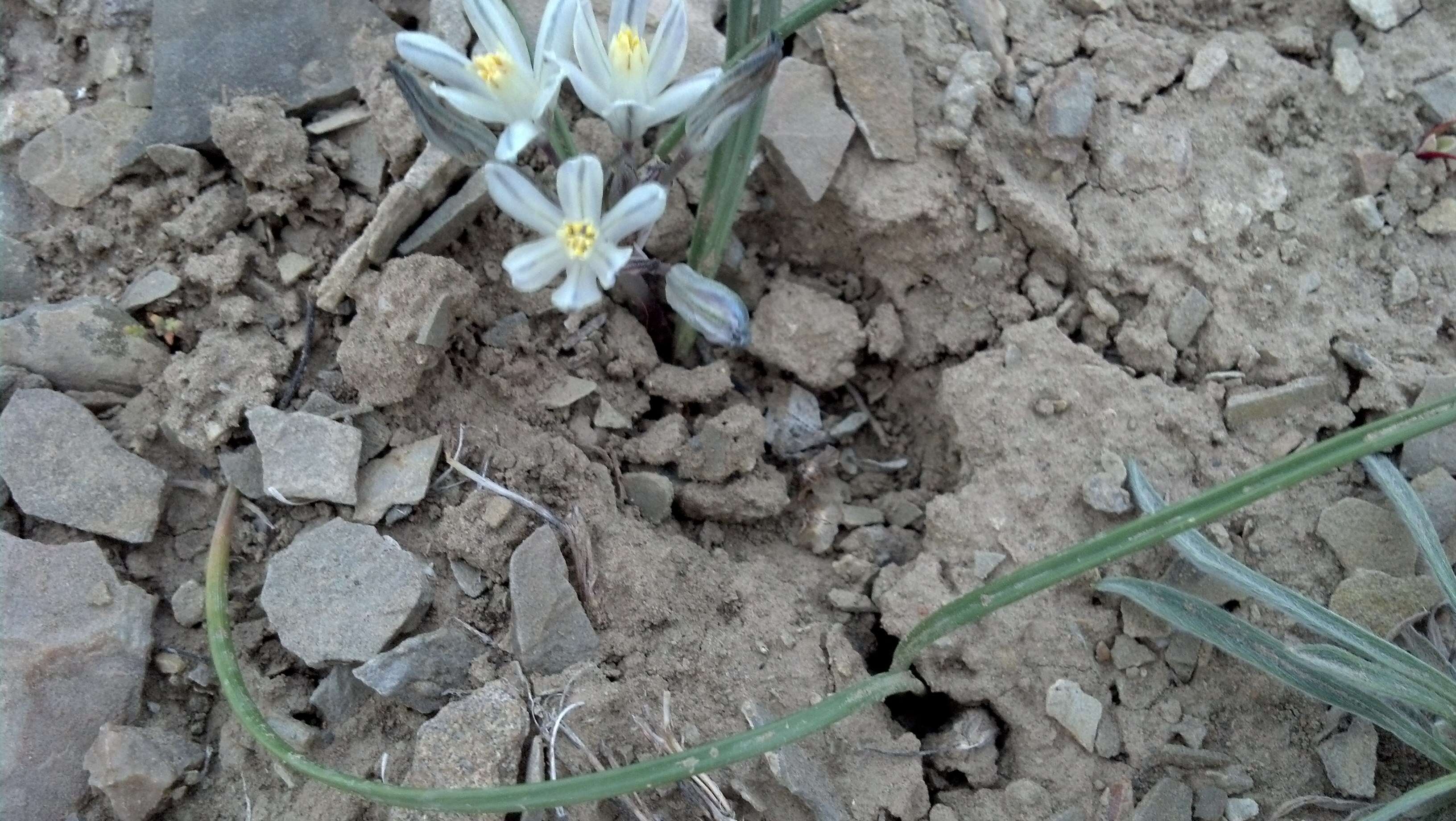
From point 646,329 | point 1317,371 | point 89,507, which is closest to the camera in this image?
point 89,507

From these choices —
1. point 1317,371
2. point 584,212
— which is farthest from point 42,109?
point 1317,371

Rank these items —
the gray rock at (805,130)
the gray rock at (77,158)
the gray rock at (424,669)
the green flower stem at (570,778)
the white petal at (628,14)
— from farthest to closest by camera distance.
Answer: the gray rock at (805,130), the gray rock at (77,158), the white petal at (628,14), the gray rock at (424,669), the green flower stem at (570,778)

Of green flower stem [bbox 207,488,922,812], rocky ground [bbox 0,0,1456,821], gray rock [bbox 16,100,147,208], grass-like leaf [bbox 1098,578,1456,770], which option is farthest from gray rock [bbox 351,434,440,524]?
grass-like leaf [bbox 1098,578,1456,770]

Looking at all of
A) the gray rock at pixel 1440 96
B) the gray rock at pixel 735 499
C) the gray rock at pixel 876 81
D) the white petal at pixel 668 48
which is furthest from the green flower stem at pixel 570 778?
the gray rock at pixel 1440 96

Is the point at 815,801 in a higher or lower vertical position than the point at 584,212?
lower

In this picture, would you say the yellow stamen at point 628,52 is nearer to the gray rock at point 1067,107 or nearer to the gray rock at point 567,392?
the gray rock at point 567,392

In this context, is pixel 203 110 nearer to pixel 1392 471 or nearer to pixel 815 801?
pixel 815 801

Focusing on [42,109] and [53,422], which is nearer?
[53,422]

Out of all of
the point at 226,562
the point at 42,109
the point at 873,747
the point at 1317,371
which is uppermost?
the point at 42,109
